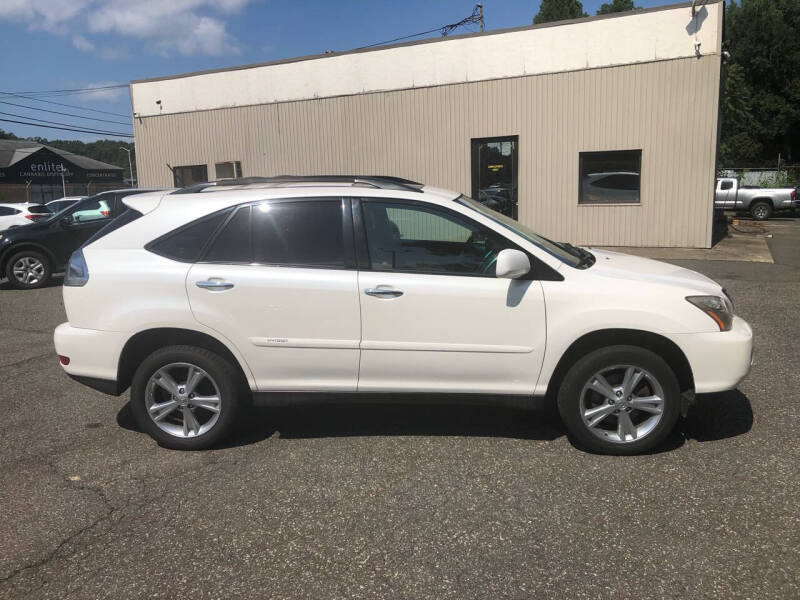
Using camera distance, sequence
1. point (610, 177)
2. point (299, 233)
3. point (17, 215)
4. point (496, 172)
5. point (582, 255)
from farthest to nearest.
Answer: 1. point (17, 215)
2. point (496, 172)
3. point (610, 177)
4. point (582, 255)
5. point (299, 233)

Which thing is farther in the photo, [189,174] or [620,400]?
[189,174]

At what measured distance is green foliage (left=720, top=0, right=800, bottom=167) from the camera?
43125 millimetres

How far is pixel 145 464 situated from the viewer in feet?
13.3

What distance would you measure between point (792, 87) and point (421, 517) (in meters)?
49.8

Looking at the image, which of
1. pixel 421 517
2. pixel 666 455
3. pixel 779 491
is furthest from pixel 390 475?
pixel 779 491

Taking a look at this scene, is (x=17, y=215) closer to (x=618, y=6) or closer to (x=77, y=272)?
(x=77, y=272)

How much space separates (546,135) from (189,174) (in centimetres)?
1066

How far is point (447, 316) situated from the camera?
388cm

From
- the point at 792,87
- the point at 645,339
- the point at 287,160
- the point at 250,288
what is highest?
the point at 792,87

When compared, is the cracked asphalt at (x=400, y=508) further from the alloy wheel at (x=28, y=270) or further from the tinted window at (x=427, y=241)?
the alloy wheel at (x=28, y=270)

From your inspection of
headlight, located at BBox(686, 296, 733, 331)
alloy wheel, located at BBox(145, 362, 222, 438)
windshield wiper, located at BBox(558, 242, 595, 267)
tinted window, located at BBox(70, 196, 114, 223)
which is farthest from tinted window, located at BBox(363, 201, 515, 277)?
tinted window, located at BBox(70, 196, 114, 223)

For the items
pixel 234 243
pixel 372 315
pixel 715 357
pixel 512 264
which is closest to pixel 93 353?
pixel 234 243

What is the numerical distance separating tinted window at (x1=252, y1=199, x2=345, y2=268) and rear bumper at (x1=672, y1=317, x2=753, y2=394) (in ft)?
7.06

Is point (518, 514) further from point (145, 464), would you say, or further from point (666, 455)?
point (145, 464)
